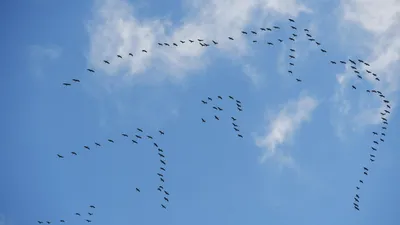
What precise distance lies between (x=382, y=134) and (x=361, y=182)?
12.2 metres

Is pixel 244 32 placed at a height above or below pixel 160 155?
above

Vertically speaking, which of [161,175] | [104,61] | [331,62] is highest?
[331,62]

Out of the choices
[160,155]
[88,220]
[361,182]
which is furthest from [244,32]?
[88,220]

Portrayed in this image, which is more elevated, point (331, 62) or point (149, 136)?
point (331, 62)

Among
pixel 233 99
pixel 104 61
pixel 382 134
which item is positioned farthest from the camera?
pixel 382 134

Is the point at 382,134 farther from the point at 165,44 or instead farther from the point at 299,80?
the point at 165,44

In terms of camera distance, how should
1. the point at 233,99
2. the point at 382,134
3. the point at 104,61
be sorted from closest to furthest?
1. the point at 104,61
2. the point at 233,99
3. the point at 382,134

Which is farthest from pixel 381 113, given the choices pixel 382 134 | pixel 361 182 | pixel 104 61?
pixel 104 61

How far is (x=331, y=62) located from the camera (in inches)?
3930

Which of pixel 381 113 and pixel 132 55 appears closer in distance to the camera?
pixel 132 55

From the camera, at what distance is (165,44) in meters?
98.8

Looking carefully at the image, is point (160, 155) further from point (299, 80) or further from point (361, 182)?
point (361, 182)

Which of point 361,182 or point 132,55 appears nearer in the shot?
point 132,55

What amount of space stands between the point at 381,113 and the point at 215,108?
112ft
